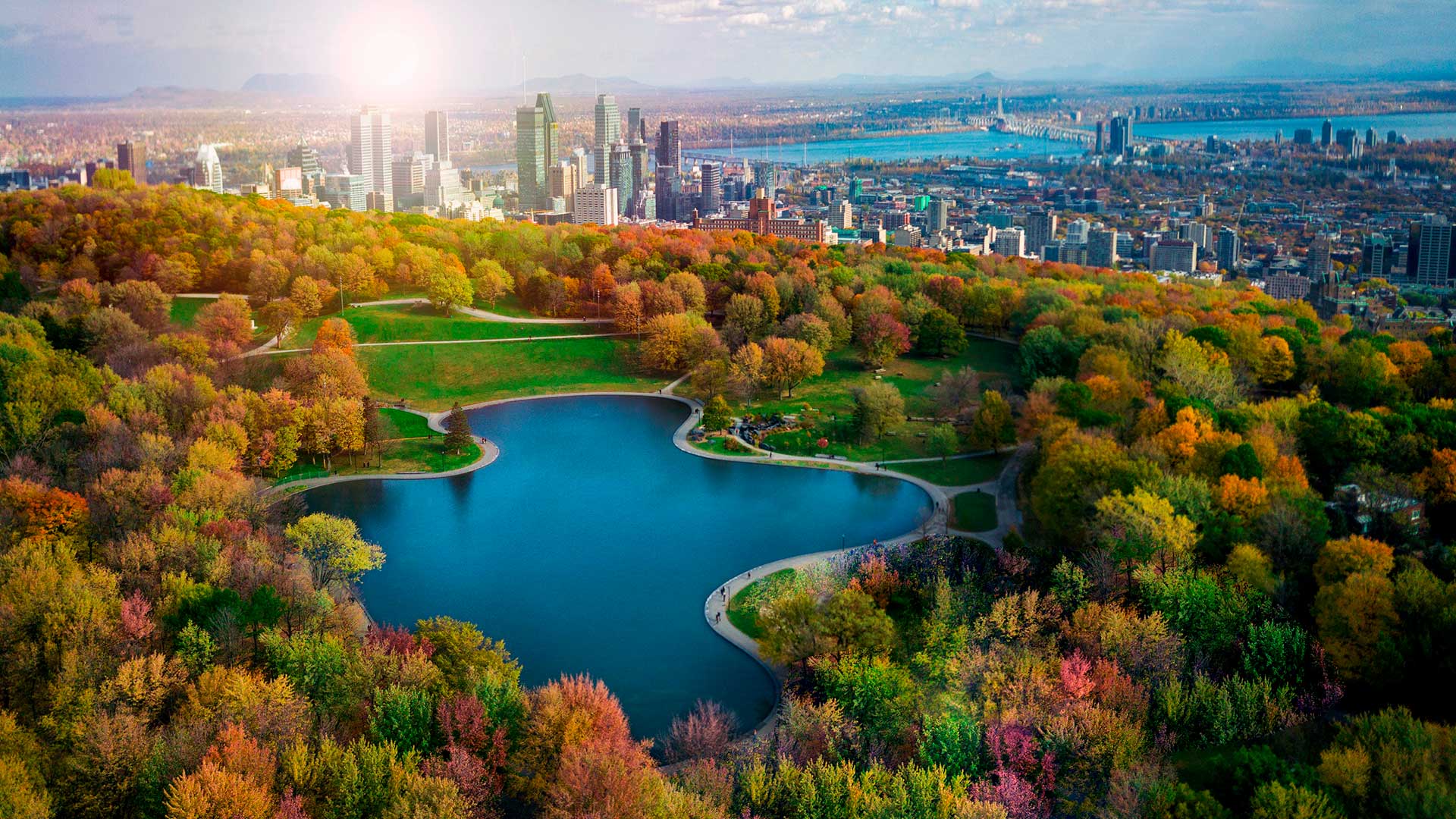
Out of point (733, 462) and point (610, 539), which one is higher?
point (733, 462)

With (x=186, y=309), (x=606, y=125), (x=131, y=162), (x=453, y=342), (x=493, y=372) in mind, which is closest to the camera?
(x=493, y=372)

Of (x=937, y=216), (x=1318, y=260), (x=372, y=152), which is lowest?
(x=1318, y=260)

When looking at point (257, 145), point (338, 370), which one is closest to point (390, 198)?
point (257, 145)

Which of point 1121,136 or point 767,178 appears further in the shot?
point 1121,136

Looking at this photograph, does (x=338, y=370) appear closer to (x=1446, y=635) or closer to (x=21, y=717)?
(x=21, y=717)

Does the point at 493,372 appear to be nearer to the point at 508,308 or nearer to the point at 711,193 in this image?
the point at 508,308

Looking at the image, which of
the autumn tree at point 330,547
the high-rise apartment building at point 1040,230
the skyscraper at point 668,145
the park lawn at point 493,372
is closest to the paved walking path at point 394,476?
the park lawn at point 493,372

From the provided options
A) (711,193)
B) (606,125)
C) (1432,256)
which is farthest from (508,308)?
(606,125)
